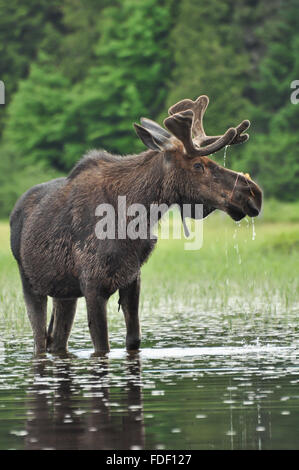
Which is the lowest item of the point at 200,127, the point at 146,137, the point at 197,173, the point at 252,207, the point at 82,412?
the point at 82,412

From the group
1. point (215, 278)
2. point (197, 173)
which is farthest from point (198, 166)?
point (215, 278)

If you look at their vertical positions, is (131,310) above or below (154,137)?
below

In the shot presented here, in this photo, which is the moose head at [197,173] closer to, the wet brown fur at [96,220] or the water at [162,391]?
the wet brown fur at [96,220]

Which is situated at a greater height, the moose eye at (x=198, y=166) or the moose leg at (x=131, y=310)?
the moose eye at (x=198, y=166)

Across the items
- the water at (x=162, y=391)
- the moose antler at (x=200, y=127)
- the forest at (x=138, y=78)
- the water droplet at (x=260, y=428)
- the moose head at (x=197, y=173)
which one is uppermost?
the forest at (x=138, y=78)

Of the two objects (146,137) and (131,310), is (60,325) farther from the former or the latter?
(146,137)

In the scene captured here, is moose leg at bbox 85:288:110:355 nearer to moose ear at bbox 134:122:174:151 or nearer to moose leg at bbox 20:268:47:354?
moose leg at bbox 20:268:47:354

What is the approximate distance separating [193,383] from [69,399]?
3.72 ft

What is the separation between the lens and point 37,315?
1293cm

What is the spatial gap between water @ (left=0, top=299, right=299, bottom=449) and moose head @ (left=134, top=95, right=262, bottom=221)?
57.6 inches

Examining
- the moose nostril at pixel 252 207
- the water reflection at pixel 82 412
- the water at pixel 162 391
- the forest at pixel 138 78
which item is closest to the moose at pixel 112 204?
the moose nostril at pixel 252 207

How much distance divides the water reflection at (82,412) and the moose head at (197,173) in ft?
5.48

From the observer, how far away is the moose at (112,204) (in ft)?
37.3

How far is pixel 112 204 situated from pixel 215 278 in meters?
8.93
